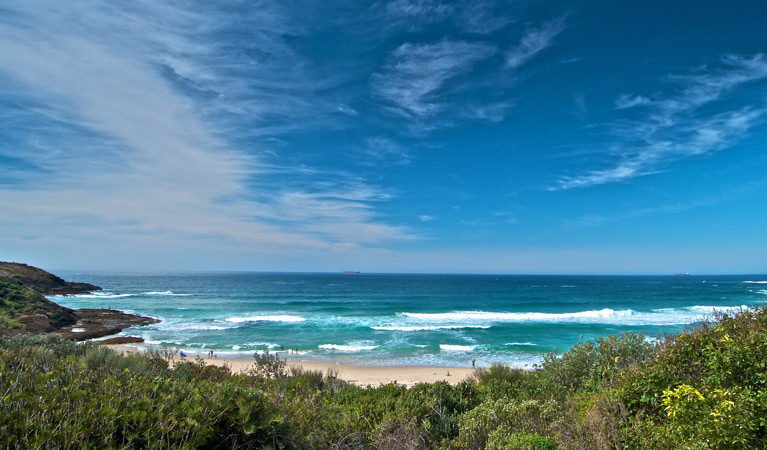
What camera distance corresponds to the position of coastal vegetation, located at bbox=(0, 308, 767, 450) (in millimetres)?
2926

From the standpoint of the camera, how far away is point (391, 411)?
622 centimetres

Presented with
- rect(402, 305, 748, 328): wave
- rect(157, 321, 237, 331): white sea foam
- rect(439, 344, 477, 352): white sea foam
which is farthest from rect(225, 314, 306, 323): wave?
rect(439, 344, 477, 352): white sea foam

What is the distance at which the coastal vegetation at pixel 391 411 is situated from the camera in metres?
2.93

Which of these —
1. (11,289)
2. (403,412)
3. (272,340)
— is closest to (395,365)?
(272,340)

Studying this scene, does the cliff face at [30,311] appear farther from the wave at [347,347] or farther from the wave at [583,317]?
the wave at [583,317]

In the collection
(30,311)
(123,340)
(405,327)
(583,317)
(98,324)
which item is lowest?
(583,317)

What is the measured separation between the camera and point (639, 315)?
136 feet

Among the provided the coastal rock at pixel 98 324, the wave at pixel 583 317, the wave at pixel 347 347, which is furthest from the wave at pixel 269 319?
the wave at pixel 583 317

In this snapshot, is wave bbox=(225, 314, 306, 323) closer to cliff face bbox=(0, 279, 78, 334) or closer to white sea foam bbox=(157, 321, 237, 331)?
white sea foam bbox=(157, 321, 237, 331)

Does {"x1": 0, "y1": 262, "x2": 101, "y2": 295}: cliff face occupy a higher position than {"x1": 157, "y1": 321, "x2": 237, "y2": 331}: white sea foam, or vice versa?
{"x1": 0, "y1": 262, "x2": 101, "y2": 295}: cliff face

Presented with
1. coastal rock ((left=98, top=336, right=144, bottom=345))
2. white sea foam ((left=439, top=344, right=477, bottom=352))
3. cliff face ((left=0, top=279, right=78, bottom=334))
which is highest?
cliff face ((left=0, top=279, right=78, bottom=334))

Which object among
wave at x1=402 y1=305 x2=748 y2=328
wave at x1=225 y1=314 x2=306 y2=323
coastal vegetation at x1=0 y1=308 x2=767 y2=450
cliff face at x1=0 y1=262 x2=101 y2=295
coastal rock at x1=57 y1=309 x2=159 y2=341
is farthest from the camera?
cliff face at x1=0 y1=262 x2=101 y2=295

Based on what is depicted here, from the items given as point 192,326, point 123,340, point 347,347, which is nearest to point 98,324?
point 192,326

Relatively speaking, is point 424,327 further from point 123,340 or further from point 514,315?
point 123,340
